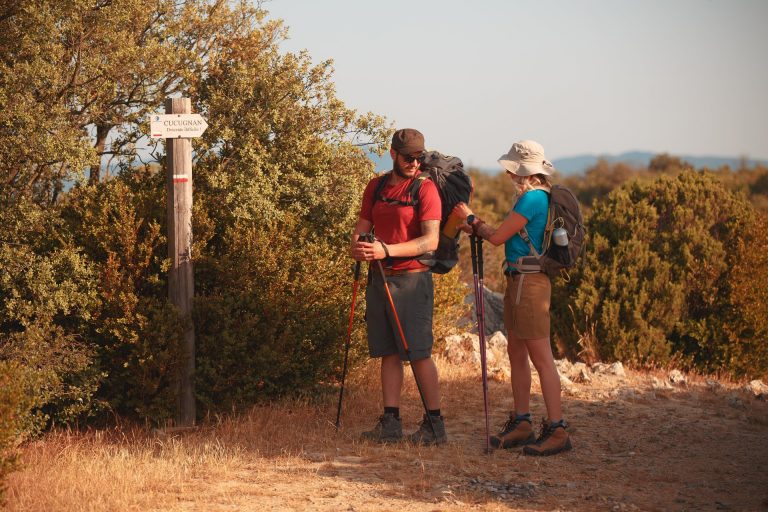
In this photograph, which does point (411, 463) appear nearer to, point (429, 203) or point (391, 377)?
point (391, 377)

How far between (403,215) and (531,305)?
46.5 inches

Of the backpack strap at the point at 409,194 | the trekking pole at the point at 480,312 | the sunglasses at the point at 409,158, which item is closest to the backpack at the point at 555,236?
the trekking pole at the point at 480,312

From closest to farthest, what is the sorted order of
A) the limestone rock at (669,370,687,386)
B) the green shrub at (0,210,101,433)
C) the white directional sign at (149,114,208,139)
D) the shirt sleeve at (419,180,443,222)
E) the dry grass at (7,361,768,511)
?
the dry grass at (7,361,768,511)
the shirt sleeve at (419,180,443,222)
the green shrub at (0,210,101,433)
the white directional sign at (149,114,208,139)
the limestone rock at (669,370,687,386)

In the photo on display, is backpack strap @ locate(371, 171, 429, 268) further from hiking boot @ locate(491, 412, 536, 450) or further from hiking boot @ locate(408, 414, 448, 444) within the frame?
hiking boot @ locate(491, 412, 536, 450)

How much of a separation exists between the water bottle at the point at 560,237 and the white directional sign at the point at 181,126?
121 inches

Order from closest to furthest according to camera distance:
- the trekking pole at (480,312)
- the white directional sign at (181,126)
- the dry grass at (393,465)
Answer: the dry grass at (393,465), the trekking pole at (480,312), the white directional sign at (181,126)

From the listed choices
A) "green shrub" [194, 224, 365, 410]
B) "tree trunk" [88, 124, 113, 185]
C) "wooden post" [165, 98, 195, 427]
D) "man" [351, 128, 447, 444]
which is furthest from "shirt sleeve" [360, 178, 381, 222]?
"tree trunk" [88, 124, 113, 185]

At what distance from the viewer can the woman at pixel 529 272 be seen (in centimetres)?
660

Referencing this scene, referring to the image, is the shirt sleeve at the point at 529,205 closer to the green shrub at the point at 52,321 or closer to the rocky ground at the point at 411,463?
the rocky ground at the point at 411,463

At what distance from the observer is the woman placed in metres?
6.60

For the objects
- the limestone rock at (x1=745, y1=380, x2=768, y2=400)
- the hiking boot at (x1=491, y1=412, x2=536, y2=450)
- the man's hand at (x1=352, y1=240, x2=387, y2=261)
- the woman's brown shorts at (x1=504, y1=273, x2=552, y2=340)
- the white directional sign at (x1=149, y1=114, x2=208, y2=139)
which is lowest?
the limestone rock at (x1=745, y1=380, x2=768, y2=400)

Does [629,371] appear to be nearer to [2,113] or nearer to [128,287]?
[128,287]

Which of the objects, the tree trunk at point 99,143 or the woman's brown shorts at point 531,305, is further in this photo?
the tree trunk at point 99,143

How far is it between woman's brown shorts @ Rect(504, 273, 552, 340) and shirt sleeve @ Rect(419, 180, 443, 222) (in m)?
0.77
